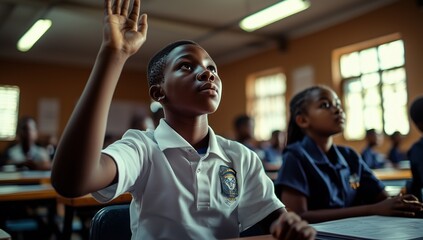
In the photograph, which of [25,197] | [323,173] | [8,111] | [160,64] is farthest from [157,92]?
[8,111]

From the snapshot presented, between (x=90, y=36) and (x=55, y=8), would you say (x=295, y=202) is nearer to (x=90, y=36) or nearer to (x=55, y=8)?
(x=55, y=8)

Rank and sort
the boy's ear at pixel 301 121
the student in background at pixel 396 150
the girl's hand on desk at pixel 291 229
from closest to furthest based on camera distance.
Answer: the girl's hand on desk at pixel 291 229, the boy's ear at pixel 301 121, the student in background at pixel 396 150

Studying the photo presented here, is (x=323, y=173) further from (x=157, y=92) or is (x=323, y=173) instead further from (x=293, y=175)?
(x=157, y=92)

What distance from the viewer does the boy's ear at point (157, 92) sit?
966mm

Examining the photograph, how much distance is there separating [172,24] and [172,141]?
20.2ft

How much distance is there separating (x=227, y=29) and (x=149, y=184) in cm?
660

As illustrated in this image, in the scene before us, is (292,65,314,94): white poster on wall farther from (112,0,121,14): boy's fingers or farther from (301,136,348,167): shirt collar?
(112,0,121,14): boy's fingers

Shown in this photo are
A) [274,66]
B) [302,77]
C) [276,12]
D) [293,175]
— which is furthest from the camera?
[274,66]

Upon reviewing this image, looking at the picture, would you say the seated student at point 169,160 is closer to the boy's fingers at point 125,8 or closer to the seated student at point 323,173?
the boy's fingers at point 125,8

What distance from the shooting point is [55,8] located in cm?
604

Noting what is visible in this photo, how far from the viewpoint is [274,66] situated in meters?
7.75

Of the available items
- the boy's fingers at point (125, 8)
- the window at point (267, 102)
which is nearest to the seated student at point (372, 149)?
the window at point (267, 102)

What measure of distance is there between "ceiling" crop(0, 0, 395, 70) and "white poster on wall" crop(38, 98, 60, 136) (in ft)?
3.12

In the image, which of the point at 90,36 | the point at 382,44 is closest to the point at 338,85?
the point at 382,44
